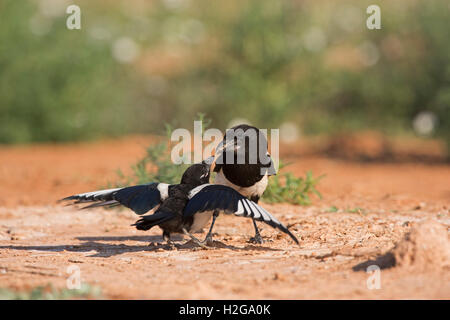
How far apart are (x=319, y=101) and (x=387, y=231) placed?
29.1 ft

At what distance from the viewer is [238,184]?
549 cm

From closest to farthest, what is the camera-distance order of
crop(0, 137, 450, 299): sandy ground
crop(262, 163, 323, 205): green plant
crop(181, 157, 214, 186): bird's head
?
crop(0, 137, 450, 299): sandy ground → crop(181, 157, 214, 186): bird's head → crop(262, 163, 323, 205): green plant

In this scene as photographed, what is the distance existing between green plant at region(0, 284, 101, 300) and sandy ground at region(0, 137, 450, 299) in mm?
80

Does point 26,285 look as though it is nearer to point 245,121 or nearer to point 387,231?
point 387,231

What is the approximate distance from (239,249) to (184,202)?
21.5 inches

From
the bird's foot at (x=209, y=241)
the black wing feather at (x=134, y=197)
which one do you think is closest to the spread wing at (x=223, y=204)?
the black wing feather at (x=134, y=197)

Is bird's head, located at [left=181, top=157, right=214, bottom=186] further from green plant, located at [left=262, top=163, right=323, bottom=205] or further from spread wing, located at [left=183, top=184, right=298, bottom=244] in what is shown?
green plant, located at [left=262, top=163, right=323, bottom=205]

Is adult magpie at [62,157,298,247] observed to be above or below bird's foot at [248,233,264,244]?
above

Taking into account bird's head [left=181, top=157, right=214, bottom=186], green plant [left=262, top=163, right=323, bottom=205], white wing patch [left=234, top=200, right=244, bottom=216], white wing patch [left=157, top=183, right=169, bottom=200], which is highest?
bird's head [left=181, top=157, right=214, bottom=186]

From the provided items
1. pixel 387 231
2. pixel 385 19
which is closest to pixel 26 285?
pixel 387 231

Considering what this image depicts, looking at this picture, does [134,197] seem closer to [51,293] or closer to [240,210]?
[240,210]

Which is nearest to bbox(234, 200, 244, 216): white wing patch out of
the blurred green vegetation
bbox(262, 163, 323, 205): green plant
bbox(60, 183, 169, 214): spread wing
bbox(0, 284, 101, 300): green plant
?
bbox(60, 183, 169, 214): spread wing

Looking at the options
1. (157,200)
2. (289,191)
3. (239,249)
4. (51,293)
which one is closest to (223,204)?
(239,249)

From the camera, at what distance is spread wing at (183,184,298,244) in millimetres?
4621
